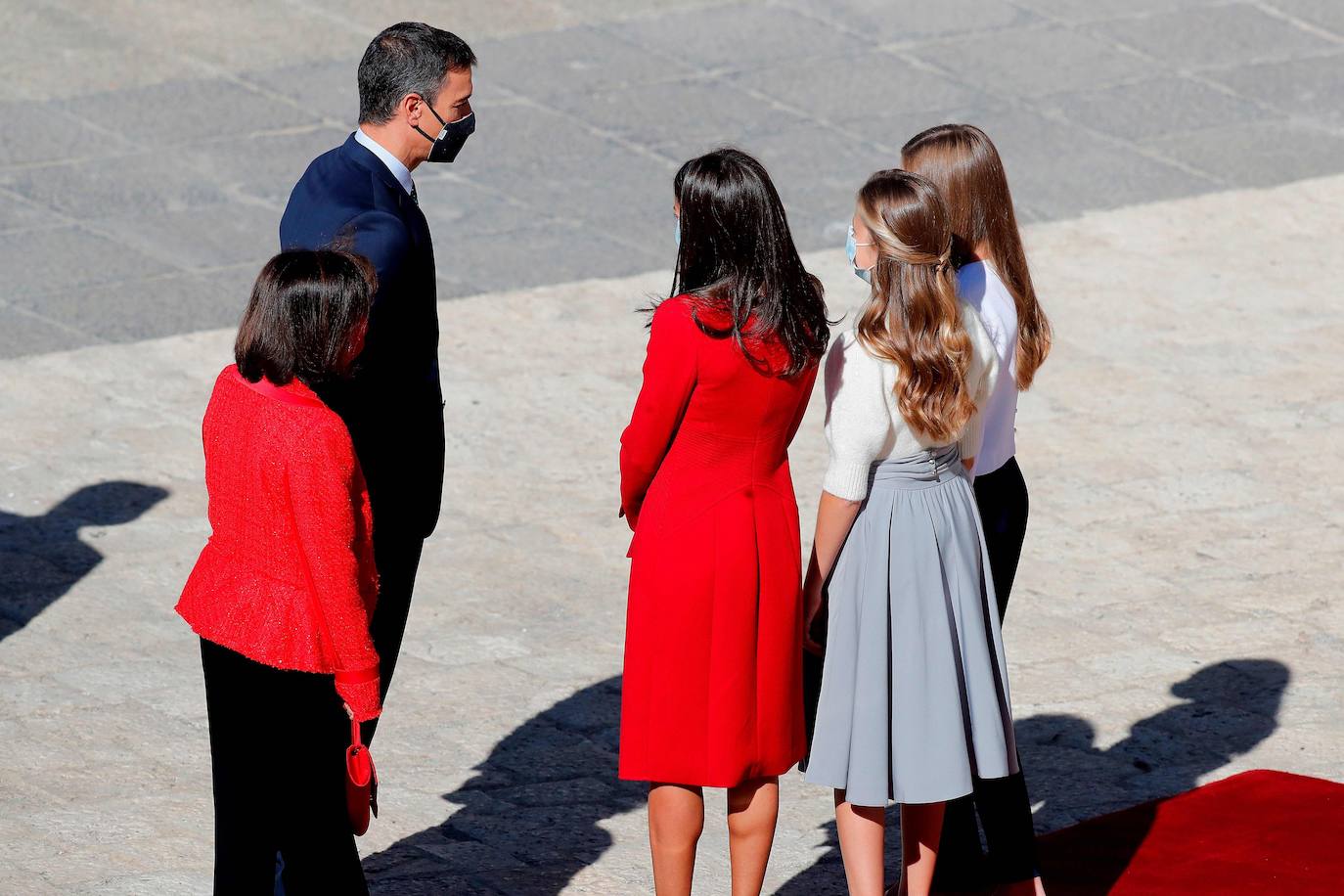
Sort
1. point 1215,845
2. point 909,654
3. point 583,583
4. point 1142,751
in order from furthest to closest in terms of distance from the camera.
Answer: point 583,583, point 1142,751, point 1215,845, point 909,654

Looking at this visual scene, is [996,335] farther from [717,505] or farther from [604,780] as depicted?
[604,780]

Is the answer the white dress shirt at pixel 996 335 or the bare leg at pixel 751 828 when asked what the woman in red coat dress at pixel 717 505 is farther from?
the white dress shirt at pixel 996 335

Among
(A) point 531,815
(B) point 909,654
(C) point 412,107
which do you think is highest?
(C) point 412,107

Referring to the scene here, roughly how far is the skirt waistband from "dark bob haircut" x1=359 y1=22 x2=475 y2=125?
4.67 feet

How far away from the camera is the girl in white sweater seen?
13.4ft

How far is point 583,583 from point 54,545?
1.83m

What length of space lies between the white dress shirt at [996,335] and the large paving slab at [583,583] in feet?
4.07

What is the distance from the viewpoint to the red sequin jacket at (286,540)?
3.75 meters

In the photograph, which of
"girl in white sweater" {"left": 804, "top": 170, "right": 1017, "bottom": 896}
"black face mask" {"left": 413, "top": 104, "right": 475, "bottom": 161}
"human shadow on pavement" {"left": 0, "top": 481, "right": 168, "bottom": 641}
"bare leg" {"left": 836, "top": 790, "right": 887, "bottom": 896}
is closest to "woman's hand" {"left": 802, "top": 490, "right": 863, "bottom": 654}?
"girl in white sweater" {"left": 804, "top": 170, "right": 1017, "bottom": 896}

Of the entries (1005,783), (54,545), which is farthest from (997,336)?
(54,545)

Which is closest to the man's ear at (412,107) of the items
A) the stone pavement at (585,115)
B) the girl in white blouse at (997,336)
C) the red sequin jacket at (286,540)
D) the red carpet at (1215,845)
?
the red sequin jacket at (286,540)

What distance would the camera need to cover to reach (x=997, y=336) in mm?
4398

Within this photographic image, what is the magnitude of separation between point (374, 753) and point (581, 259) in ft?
14.8

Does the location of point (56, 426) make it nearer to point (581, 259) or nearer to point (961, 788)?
point (581, 259)
